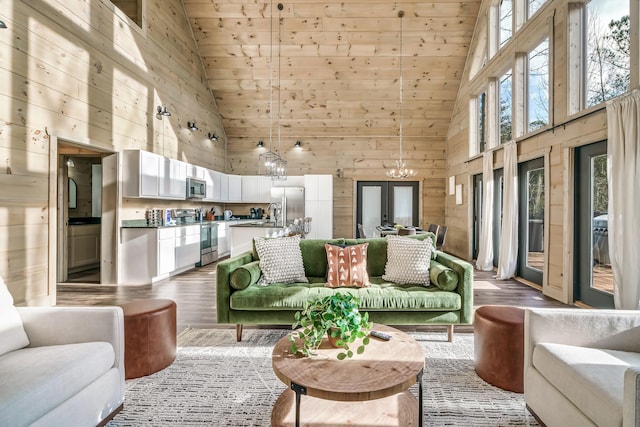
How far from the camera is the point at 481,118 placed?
7.08m

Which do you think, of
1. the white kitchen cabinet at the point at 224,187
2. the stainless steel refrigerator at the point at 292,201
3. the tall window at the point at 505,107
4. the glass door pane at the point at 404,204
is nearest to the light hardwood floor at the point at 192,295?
the tall window at the point at 505,107

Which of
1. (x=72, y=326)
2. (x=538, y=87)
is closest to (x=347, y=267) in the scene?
(x=72, y=326)

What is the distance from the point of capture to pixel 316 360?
1667mm

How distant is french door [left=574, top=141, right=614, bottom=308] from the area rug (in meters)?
2.15

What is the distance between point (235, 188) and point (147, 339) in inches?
258

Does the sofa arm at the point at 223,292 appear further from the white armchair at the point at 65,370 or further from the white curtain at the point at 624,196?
the white curtain at the point at 624,196

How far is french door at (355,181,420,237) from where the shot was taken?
9195 millimetres

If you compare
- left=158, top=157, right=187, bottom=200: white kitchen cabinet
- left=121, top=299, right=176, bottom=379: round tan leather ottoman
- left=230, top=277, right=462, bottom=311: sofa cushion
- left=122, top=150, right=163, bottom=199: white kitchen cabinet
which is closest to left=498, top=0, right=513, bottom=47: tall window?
left=230, top=277, right=462, bottom=311: sofa cushion

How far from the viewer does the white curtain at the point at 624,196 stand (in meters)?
3.08

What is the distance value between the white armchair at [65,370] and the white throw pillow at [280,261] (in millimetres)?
1418

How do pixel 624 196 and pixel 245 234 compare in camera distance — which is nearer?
pixel 624 196

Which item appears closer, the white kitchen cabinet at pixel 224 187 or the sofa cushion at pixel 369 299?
the sofa cushion at pixel 369 299

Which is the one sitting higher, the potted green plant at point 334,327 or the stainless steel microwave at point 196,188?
the stainless steel microwave at point 196,188

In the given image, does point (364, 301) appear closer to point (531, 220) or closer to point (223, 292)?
point (223, 292)
